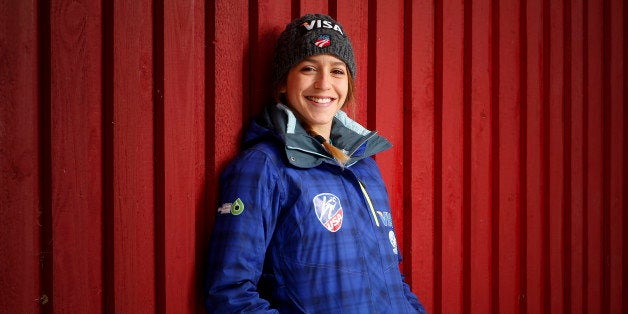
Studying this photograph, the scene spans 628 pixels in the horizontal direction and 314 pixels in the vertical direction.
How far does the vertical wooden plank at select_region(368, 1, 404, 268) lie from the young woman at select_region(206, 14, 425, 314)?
0.35 m

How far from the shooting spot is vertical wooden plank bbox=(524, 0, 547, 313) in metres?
2.63

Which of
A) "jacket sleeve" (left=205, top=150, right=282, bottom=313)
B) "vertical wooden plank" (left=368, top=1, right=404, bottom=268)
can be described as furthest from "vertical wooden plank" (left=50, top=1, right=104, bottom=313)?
"vertical wooden plank" (left=368, top=1, right=404, bottom=268)

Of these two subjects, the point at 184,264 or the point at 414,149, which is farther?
the point at 414,149

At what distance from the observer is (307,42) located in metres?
1.56

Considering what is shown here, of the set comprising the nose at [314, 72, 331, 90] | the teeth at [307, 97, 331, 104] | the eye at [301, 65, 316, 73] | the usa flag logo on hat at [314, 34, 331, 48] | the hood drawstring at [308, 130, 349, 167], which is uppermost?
the usa flag logo on hat at [314, 34, 331, 48]

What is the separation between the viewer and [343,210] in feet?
4.99

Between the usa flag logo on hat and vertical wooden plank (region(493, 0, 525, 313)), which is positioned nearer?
the usa flag logo on hat

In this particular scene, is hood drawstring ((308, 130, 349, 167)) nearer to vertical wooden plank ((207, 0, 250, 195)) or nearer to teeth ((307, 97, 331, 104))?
teeth ((307, 97, 331, 104))

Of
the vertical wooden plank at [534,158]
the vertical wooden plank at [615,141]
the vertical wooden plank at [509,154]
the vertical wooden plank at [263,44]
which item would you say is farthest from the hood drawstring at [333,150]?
the vertical wooden plank at [615,141]

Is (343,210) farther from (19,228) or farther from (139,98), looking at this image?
(19,228)

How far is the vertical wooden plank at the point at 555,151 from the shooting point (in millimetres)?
2725

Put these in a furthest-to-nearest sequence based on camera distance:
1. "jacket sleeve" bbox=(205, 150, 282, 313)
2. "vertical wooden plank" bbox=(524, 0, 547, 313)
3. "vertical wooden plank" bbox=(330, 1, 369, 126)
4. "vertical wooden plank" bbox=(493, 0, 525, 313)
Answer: "vertical wooden plank" bbox=(524, 0, 547, 313)
"vertical wooden plank" bbox=(493, 0, 525, 313)
"vertical wooden plank" bbox=(330, 1, 369, 126)
"jacket sleeve" bbox=(205, 150, 282, 313)

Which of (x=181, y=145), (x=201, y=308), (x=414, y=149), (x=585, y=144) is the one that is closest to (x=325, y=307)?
(x=201, y=308)

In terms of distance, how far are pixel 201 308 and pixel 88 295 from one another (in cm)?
37
